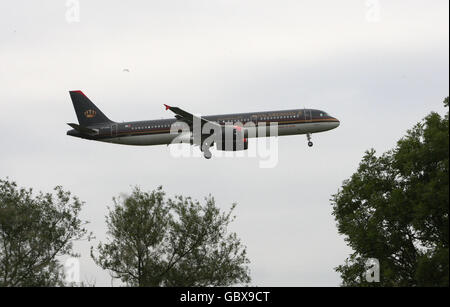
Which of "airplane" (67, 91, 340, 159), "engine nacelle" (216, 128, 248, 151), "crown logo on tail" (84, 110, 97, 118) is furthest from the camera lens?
"crown logo on tail" (84, 110, 97, 118)

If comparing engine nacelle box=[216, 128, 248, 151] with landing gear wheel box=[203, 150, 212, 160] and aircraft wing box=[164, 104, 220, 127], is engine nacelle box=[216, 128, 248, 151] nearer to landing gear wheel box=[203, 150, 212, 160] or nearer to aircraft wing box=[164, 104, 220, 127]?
aircraft wing box=[164, 104, 220, 127]

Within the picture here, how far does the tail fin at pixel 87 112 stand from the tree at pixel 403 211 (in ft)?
95.0

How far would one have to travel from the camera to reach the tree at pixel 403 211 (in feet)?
169

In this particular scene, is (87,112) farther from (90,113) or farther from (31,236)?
(31,236)

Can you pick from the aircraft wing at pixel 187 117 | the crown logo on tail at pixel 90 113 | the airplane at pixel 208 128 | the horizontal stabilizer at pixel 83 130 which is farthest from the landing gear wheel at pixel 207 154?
the crown logo on tail at pixel 90 113

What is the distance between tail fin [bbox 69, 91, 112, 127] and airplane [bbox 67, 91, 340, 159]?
30cm

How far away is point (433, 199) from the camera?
5122 cm

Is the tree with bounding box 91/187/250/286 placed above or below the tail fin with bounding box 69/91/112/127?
below

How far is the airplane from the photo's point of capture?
7112 cm

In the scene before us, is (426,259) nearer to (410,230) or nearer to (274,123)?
(410,230)

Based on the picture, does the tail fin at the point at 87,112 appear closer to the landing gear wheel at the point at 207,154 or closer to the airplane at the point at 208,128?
the airplane at the point at 208,128

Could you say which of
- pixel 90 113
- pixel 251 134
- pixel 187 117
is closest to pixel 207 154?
pixel 187 117

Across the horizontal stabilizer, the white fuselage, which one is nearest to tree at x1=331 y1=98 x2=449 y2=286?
the white fuselage
